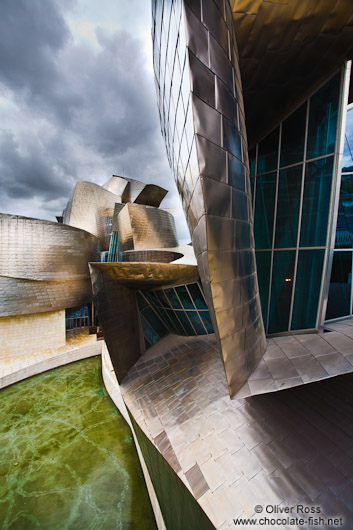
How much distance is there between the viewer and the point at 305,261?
5.77 meters

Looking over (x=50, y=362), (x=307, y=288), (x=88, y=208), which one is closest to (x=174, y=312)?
(x=307, y=288)

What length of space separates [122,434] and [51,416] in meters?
3.79

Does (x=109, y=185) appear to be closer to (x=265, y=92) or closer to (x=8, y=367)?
(x=8, y=367)

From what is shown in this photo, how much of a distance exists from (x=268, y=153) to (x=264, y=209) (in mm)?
1935

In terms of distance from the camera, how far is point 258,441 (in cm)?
427

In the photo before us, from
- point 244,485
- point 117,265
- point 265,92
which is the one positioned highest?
point 265,92

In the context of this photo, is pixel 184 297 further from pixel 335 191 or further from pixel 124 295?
pixel 335 191

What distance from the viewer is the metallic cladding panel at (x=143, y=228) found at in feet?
65.0

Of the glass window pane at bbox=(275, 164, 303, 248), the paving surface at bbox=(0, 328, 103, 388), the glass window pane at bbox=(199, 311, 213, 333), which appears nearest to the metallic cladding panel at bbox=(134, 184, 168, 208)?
the paving surface at bbox=(0, 328, 103, 388)

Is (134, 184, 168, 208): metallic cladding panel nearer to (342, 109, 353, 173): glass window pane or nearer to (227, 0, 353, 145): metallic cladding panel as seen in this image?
(227, 0, 353, 145): metallic cladding panel

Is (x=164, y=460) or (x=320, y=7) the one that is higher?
(x=320, y=7)

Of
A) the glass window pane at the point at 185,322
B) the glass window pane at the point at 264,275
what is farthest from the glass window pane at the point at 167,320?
the glass window pane at the point at 264,275

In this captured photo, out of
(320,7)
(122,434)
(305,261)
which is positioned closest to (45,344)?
(122,434)

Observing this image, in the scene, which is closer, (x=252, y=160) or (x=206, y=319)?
(x=252, y=160)
